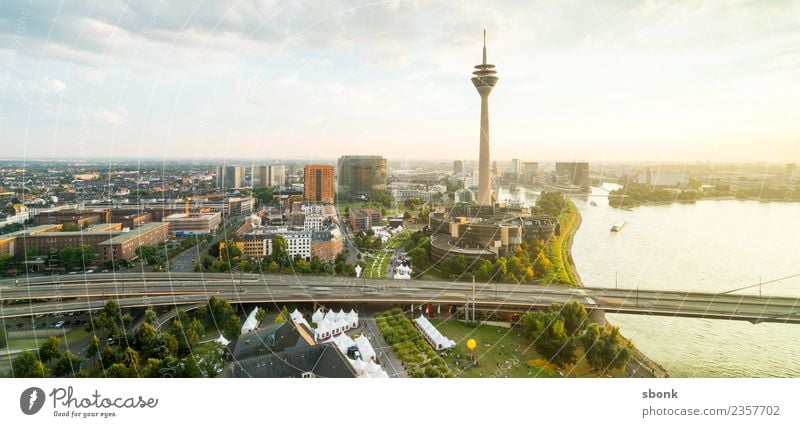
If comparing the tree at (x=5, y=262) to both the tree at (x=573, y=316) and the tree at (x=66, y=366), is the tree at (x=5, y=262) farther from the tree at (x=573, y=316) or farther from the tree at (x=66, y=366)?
the tree at (x=573, y=316)

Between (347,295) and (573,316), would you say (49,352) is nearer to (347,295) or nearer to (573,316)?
(347,295)

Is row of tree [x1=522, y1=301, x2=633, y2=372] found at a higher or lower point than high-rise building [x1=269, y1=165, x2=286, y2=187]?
lower

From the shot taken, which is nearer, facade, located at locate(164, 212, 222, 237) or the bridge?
the bridge

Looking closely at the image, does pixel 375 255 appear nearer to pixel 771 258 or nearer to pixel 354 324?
pixel 354 324

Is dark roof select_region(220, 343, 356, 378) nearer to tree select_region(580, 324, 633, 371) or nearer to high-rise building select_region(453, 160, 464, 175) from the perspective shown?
tree select_region(580, 324, 633, 371)

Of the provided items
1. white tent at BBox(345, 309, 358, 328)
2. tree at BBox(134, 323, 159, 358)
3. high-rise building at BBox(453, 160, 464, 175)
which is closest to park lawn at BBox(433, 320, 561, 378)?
white tent at BBox(345, 309, 358, 328)

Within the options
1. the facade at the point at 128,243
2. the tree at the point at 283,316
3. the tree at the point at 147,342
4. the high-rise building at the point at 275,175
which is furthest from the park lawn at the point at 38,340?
A: the high-rise building at the point at 275,175
